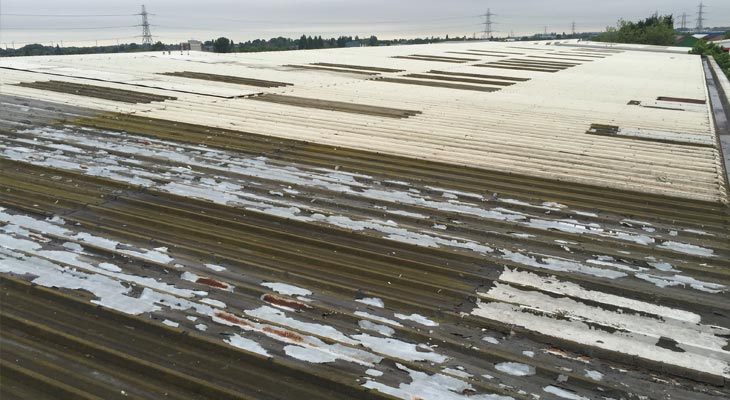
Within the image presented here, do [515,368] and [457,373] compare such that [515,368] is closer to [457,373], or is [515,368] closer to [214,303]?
[457,373]

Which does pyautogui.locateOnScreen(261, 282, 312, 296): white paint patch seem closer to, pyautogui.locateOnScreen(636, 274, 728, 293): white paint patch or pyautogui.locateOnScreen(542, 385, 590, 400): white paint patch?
pyautogui.locateOnScreen(542, 385, 590, 400): white paint patch

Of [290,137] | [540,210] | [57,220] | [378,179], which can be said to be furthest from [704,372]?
[290,137]

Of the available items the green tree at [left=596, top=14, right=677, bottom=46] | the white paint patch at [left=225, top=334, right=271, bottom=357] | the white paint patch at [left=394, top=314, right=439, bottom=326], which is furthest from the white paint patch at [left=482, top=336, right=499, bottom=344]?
the green tree at [left=596, top=14, right=677, bottom=46]

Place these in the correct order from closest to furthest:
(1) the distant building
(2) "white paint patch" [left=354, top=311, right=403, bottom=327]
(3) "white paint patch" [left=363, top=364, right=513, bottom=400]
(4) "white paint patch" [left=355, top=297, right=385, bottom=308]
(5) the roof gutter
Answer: (3) "white paint patch" [left=363, top=364, right=513, bottom=400] < (2) "white paint patch" [left=354, top=311, right=403, bottom=327] < (4) "white paint patch" [left=355, top=297, right=385, bottom=308] < (5) the roof gutter < (1) the distant building

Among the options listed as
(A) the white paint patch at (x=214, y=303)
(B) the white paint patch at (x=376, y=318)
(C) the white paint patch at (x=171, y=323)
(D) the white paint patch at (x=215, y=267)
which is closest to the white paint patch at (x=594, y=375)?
(B) the white paint patch at (x=376, y=318)

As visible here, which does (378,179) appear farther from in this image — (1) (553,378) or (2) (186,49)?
(2) (186,49)

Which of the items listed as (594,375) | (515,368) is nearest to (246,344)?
(515,368)

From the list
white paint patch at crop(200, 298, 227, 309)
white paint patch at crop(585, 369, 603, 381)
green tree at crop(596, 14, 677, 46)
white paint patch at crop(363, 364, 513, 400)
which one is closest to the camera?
white paint patch at crop(363, 364, 513, 400)
